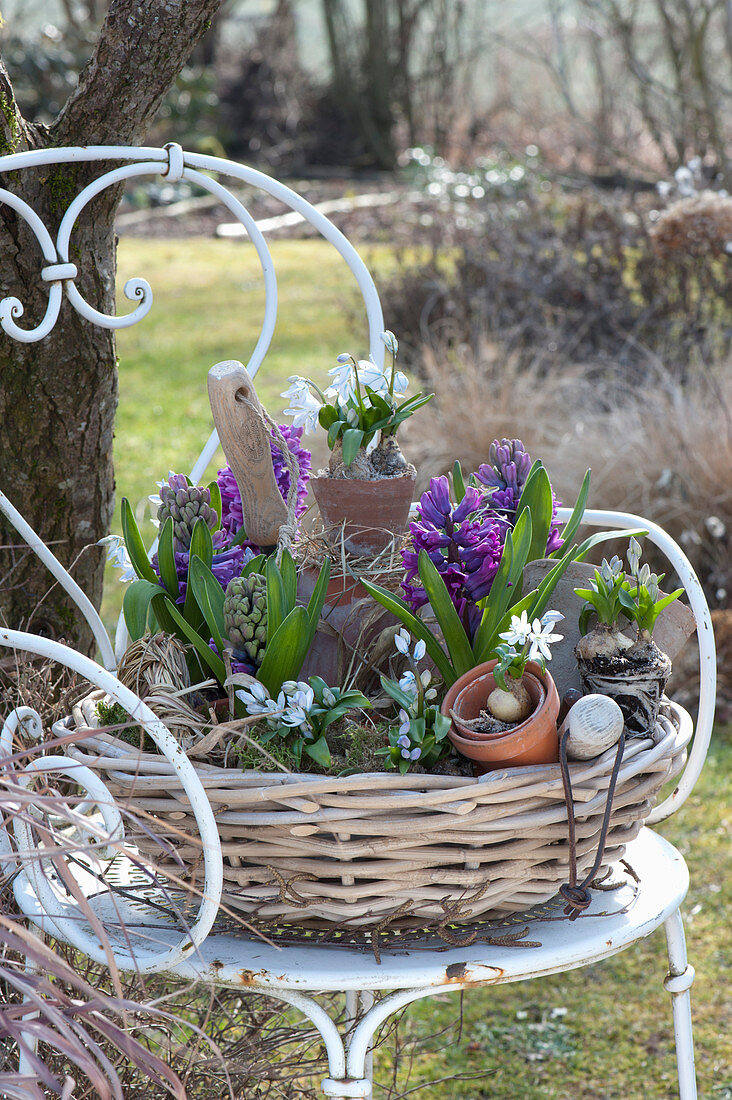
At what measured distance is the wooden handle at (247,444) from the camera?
3.33 ft

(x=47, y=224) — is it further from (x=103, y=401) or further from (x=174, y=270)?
(x=174, y=270)

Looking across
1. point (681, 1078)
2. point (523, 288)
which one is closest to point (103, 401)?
point (681, 1078)

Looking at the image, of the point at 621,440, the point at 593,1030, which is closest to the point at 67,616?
the point at 593,1030

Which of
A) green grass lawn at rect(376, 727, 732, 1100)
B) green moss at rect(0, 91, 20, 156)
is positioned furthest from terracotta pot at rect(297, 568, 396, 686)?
green grass lawn at rect(376, 727, 732, 1100)

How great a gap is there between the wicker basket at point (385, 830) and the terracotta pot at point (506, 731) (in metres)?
0.02

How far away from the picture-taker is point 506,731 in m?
0.86

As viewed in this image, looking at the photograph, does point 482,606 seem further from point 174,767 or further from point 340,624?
point 174,767

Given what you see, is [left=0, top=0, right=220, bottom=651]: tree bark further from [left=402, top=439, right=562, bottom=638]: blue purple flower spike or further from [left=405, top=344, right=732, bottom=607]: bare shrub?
[left=405, top=344, right=732, bottom=607]: bare shrub

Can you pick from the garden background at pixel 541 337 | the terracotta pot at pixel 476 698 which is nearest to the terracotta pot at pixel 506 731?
the terracotta pot at pixel 476 698

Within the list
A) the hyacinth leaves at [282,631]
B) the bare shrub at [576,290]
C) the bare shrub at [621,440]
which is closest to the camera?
the hyacinth leaves at [282,631]

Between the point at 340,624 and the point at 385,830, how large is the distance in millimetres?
265

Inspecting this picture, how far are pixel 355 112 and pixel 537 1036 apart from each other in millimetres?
12639

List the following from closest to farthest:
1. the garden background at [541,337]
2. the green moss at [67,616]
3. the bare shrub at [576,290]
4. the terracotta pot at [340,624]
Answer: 1. the terracotta pot at [340,624]
2. the green moss at [67,616]
3. the garden background at [541,337]
4. the bare shrub at [576,290]

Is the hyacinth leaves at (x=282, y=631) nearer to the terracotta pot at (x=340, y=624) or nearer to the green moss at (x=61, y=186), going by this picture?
the terracotta pot at (x=340, y=624)
